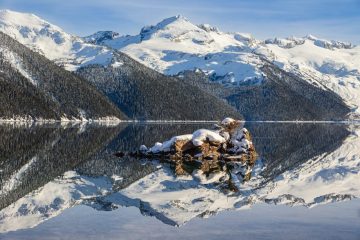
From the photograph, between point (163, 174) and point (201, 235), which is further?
point (163, 174)

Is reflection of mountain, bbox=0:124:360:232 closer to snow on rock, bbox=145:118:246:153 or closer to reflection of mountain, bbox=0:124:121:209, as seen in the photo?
reflection of mountain, bbox=0:124:121:209

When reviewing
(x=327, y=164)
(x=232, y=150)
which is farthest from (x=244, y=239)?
(x=232, y=150)

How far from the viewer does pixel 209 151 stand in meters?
99.4

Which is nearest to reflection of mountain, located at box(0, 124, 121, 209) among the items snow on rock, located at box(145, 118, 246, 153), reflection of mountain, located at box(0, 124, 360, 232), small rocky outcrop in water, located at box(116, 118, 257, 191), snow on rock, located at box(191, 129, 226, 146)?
reflection of mountain, located at box(0, 124, 360, 232)

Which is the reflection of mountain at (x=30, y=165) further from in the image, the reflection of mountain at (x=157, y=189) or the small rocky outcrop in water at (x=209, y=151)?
the small rocky outcrop in water at (x=209, y=151)

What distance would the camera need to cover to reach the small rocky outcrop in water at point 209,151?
8688 cm

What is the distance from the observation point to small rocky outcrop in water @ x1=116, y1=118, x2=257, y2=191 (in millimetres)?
86875

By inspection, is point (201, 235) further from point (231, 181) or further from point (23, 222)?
point (231, 181)

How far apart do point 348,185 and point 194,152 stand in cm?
3646

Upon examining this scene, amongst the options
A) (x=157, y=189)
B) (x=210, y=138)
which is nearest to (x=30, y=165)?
(x=157, y=189)

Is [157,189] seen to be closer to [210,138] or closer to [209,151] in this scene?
[209,151]

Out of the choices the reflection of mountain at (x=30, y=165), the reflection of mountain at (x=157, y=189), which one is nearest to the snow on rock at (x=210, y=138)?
the reflection of mountain at (x=30, y=165)

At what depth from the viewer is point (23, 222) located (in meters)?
38.0

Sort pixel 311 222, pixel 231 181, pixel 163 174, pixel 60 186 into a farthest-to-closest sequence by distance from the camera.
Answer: pixel 163 174
pixel 231 181
pixel 60 186
pixel 311 222
